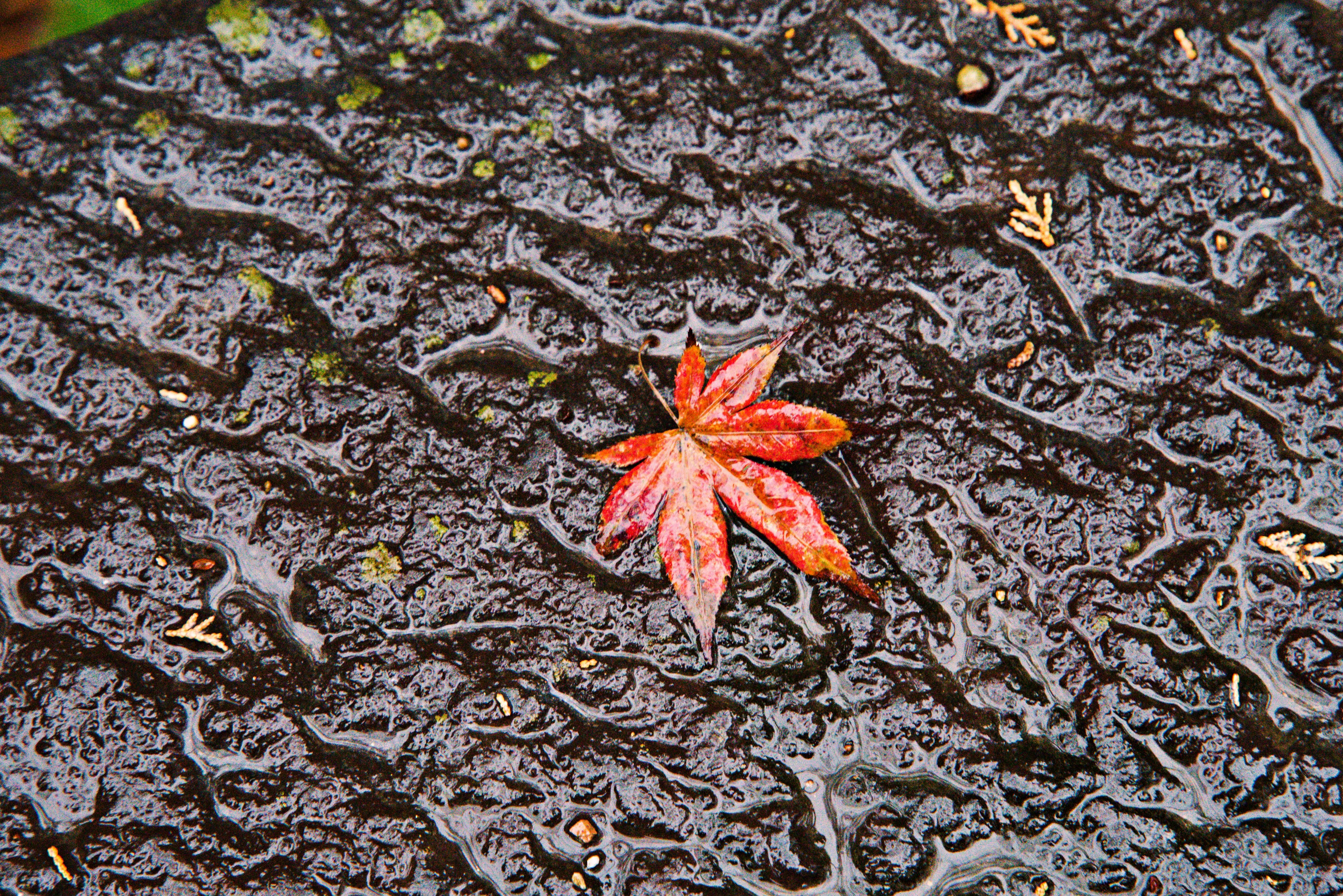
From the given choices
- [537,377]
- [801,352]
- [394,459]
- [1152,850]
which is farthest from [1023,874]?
[394,459]

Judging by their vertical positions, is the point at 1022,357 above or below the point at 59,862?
above

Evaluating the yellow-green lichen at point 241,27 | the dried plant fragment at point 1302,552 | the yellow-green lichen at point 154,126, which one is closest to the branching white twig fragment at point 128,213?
the yellow-green lichen at point 154,126

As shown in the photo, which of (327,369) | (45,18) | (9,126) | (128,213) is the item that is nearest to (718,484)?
(327,369)

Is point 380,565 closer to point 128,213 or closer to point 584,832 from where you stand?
point 584,832

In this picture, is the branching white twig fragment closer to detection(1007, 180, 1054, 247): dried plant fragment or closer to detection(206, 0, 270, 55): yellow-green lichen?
detection(206, 0, 270, 55): yellow-green lichen

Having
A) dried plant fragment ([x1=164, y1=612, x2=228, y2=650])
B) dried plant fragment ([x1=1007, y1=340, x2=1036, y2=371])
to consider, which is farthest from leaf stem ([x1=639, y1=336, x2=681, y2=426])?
dried plant fragment ([x1=164, y1=612, x2=228, y2=650])

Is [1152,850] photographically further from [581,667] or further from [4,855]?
[4,855]
